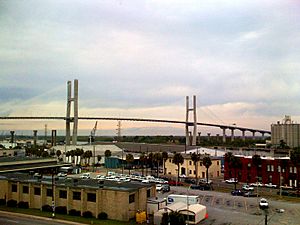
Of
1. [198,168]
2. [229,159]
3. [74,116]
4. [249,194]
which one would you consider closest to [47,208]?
[249,194]

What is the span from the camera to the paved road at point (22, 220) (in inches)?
861

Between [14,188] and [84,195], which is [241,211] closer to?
[84,195]

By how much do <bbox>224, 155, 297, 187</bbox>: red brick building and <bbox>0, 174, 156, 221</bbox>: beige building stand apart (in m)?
17.9

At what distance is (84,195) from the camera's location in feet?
78.7

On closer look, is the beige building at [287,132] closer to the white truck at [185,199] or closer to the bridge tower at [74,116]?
the bridge tower at [74,116]

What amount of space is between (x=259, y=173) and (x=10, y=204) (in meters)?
25.8

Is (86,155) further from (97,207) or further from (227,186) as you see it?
(97,207)

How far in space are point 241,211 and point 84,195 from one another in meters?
10.8

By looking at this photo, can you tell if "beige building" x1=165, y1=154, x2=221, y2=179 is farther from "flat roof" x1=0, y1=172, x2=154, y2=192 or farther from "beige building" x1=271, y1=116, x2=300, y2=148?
"beige building" x1=271, y1=116, x2=300, y2=148

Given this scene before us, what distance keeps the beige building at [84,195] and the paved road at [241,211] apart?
464 centimetres

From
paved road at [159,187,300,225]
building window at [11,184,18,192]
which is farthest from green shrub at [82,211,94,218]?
paved road at [159,187,300,225]

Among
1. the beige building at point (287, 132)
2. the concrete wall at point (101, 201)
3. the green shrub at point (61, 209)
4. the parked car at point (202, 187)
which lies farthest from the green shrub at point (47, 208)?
the beige building at point (287, 132)

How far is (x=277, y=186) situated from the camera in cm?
3841

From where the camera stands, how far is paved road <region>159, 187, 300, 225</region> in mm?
22953
